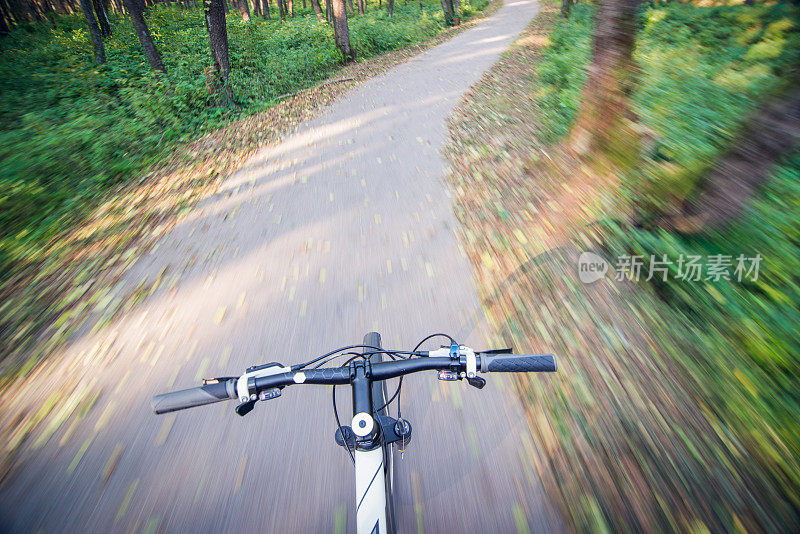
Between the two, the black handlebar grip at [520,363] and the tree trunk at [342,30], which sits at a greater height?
the tree trunk at [342,30]

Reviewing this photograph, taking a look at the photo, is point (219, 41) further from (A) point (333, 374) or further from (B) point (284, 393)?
(A) point (333, 374)

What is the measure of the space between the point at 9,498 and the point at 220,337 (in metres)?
1.62

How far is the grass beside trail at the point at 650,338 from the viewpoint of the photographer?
2055 mm

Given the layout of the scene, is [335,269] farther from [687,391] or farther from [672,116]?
[672,116]

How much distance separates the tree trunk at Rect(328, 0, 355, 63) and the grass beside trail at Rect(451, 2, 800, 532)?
12828 millimetres

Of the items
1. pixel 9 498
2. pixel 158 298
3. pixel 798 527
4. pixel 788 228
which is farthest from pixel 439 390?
pixel 788 228

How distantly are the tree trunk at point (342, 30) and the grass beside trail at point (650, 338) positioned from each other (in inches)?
505

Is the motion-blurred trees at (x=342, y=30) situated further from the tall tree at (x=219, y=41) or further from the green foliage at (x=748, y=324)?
the green foliage at (x=748, y=324)

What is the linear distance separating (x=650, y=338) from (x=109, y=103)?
12056 millimetres

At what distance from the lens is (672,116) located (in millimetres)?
6109

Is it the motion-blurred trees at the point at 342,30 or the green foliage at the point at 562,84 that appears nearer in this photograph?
the green foliage at the point at 562,84
